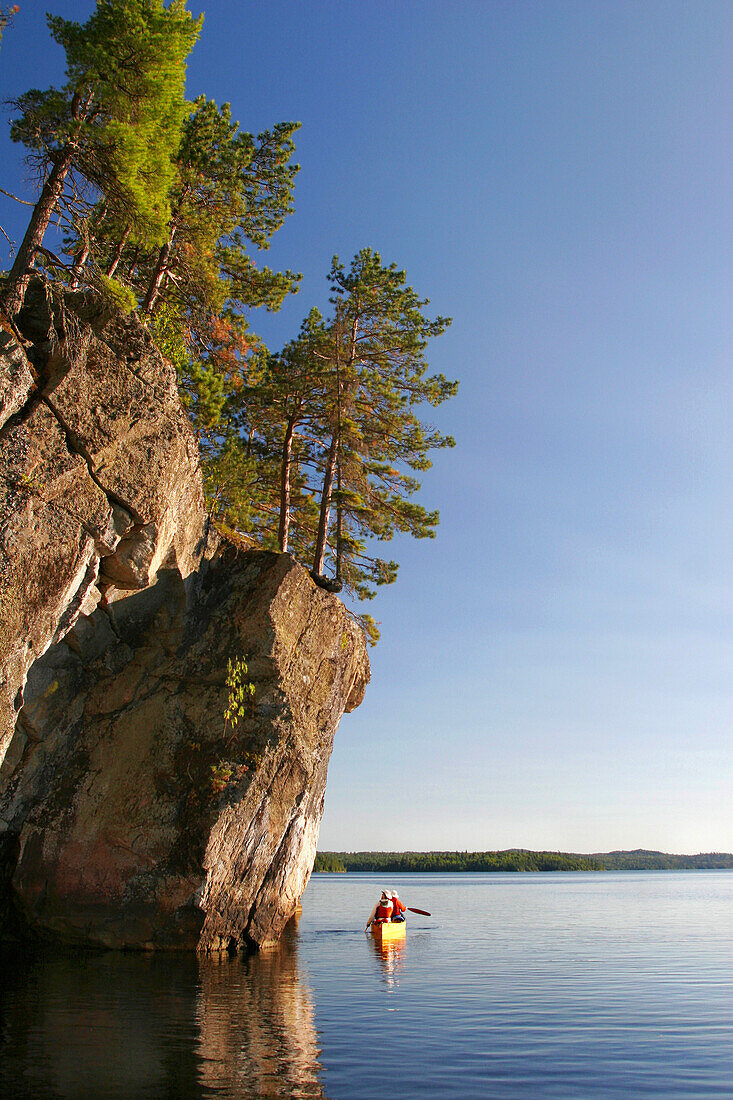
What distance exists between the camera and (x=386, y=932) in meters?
25.7

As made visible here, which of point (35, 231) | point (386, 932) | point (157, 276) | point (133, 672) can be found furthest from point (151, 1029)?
point (157, 276)

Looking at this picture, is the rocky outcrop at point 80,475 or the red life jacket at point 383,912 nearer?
the rocky outcrop at point 80,475

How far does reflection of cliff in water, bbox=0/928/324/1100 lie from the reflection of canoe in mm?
7986

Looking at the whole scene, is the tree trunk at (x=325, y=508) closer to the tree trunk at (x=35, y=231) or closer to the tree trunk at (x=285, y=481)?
the tree trunk at (x=285, y=481)

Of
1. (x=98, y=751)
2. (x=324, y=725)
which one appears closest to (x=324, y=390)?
(x=324, y=725)

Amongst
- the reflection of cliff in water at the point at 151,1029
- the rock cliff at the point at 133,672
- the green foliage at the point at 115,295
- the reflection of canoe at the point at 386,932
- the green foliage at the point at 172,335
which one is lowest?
the reflection of cliff in water at the point at 151,1029

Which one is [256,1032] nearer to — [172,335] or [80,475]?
[80,475]

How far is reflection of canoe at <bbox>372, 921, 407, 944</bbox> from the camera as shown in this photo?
83.3 ft

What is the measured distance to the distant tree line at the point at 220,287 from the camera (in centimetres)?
1557

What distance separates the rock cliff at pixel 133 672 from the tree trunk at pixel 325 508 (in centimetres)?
207

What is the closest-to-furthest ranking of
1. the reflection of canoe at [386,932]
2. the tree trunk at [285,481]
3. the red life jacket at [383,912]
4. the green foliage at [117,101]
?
the green foliage at [117,101] → the reflection of canoe at [386,932] → the tree trunk at [285,481] → the red life jacket at [383,912]

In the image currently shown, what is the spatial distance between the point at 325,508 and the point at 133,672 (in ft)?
30.5

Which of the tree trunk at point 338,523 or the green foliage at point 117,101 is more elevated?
the green foliage at point 117,101

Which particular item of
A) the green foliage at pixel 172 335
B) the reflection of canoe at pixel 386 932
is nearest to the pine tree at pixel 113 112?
the green foliage at pixel 172 335
